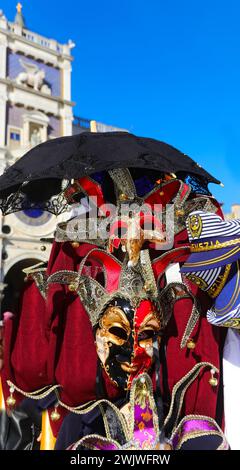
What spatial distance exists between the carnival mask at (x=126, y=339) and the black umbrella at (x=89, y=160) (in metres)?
0.79

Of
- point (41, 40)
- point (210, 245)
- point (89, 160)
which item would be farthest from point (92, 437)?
point (41, 40)

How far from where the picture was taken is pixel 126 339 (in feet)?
7.57

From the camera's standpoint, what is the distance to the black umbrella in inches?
84.7

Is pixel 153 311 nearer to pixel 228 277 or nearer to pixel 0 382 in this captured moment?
pixel 228 277

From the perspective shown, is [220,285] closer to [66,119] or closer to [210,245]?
[210,245]

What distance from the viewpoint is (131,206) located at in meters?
2.52

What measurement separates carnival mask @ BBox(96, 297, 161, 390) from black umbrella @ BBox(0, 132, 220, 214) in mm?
787

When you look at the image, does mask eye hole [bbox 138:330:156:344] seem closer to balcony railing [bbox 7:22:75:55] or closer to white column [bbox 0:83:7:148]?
white column [bbox 0:83:7:148]

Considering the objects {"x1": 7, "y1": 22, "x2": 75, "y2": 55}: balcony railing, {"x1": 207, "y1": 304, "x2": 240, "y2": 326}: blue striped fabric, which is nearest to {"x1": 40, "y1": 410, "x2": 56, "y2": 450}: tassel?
{"x1": 207, "y1": 304, "x2": 240, "y2": 326}: blue striped fabric

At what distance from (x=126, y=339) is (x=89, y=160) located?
1.03m

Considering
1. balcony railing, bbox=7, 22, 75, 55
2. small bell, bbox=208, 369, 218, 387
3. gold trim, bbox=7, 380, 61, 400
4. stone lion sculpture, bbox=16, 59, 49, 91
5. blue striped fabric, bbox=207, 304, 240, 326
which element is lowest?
gold trim, bbox=7, 380, 61, 400
